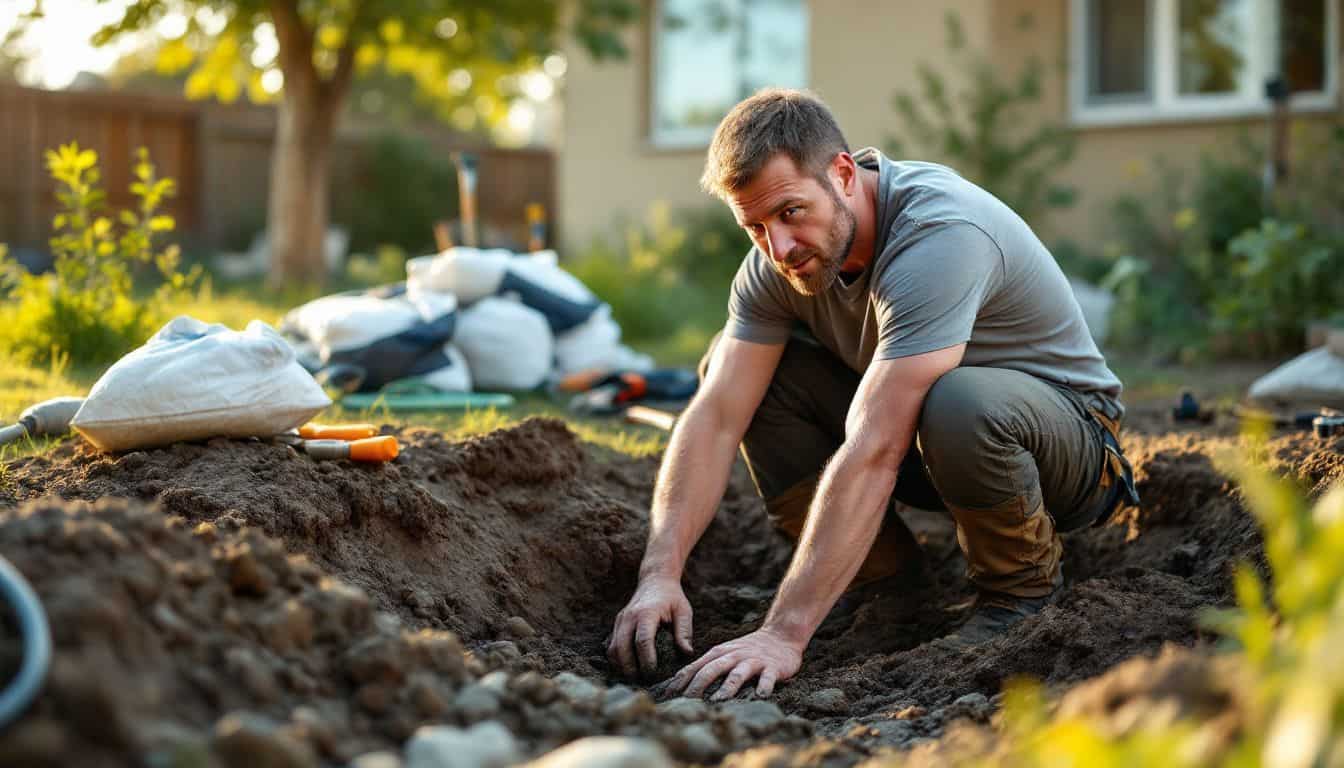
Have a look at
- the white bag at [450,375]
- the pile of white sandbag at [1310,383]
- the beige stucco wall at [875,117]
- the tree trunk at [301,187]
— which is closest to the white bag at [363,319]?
the white bag at [450,375]

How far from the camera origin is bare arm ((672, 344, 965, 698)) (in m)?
2.68

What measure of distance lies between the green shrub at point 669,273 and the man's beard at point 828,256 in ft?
14.3

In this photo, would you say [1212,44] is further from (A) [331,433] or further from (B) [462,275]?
(A) [331,433]

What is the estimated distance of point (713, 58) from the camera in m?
11.0

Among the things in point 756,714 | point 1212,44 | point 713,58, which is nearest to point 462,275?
point 756,714

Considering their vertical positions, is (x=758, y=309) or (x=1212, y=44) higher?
(x=1212, y=44)

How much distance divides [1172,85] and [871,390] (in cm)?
709

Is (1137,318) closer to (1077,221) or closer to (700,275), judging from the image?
(1077,221)

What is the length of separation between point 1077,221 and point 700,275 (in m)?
2.85

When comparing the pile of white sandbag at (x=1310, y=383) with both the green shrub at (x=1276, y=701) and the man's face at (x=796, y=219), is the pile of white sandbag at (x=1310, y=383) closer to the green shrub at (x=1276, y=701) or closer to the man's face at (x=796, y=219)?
the man's face at (x=796, y=219)

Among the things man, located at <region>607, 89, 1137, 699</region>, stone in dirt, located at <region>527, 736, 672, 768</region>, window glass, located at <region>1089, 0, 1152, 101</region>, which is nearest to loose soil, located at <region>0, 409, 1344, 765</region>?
man, located at <region>607, 89, 1137, 699</region>

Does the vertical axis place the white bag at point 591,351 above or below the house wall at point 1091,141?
below

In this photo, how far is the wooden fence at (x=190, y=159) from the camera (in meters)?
12.7

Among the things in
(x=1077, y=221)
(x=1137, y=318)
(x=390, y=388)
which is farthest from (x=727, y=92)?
(x=390, y=388)
